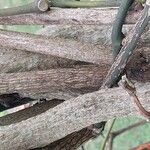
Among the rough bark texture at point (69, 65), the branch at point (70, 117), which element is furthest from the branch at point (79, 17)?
the branch at point (70, 117)

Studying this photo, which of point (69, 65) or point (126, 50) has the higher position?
point (69, 65)

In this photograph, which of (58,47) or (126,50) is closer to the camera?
(126,50)

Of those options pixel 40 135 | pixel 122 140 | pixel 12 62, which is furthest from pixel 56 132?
pixel 122 140

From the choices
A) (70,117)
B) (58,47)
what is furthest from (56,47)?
(70,117)

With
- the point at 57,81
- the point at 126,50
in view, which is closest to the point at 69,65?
the point at 57,81

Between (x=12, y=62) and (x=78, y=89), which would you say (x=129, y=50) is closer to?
(x=78, y=89)

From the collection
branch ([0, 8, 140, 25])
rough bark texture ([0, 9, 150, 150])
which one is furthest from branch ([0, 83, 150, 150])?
branch ([0, 8, 140, 25])

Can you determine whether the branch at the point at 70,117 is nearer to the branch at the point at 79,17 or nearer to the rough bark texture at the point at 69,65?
→ the rough bark texture at the point at 69,65

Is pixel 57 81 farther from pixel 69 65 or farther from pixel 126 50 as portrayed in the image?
pixel 126 50

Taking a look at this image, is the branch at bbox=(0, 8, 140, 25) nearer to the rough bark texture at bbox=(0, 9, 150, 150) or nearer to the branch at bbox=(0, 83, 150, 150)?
the rough bark texture at bbox=(0, 9, 150, 150)
